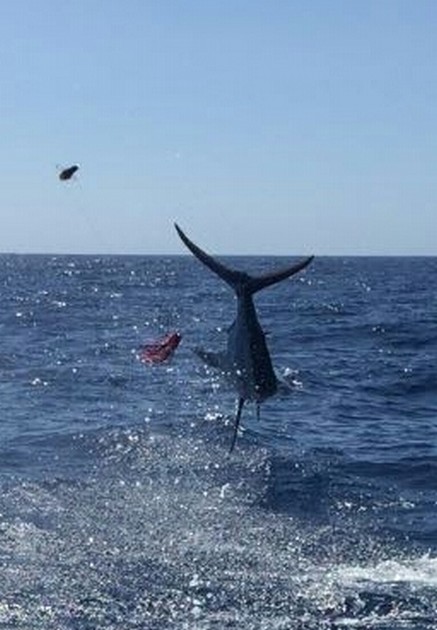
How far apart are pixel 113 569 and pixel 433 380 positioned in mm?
25204

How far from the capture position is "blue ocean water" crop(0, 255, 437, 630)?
61.1 feet

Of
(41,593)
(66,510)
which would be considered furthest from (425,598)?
(66,510)

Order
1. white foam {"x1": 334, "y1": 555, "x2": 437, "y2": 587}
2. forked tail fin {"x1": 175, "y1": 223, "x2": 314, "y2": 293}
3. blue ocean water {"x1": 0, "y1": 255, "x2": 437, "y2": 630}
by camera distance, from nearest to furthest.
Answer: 1. forked tail fin {"x1": 175, "y1": 223, "x2": 314, "y2": 293}
2. blue ocean water {"x1": 0, "y1": 255, "x2": 437, "y2": 630}
3. white foam {"x1": 334, "y1": 555, "x2": 437, "y2": 587}

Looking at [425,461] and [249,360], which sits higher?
[249,360]

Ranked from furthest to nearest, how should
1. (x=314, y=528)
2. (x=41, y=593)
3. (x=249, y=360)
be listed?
(x=314, y=528) → (x=41, y=593) → (x=249, y=360)

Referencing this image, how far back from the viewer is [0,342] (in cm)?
5750

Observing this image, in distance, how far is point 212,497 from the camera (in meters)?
24.9

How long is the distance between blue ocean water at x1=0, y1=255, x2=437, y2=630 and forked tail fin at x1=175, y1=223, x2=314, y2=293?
1.11 metres

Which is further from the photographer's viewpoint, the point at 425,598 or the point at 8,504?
the point at 8,504

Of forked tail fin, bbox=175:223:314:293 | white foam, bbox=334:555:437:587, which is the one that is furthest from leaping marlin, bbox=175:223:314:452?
white foam, bbox=334:555:437:587

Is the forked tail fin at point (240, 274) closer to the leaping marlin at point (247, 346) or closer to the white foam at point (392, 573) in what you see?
the leaping marlin at point (247, 346)

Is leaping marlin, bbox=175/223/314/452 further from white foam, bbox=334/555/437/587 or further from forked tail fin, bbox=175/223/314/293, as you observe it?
white foam, bbox=334/555/437/587

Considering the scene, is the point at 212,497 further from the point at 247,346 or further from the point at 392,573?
the point at 247,346

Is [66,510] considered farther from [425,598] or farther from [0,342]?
[0,342]
